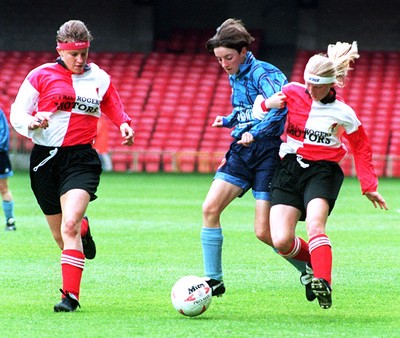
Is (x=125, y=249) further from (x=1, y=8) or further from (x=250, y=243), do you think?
(x=1, y=8)

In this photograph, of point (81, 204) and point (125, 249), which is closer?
point (81, 204)

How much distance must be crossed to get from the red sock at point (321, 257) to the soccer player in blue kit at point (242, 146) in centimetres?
86

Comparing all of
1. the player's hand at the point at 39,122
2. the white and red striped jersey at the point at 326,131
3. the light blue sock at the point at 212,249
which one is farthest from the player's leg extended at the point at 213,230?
the player's hand at the point at 39,122

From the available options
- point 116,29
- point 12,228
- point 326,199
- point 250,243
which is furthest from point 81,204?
point 116,29

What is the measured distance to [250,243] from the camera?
42.0 feet

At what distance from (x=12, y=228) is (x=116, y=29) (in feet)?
65.1

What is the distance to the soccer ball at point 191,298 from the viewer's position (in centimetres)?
732

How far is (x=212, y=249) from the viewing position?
813cm

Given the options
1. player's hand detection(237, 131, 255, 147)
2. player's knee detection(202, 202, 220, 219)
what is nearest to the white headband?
player's hand detection(237, 131, 255, 147)

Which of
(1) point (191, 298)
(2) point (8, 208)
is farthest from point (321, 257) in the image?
(2) point (8, 208)

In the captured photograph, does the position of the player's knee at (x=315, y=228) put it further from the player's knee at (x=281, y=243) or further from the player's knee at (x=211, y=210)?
the player's knee at (x=211, y=210)

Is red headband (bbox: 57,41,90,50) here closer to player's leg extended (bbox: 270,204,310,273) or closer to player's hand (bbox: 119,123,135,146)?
player's hand (bbox: 119,123,135,146)

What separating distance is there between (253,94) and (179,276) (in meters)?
2.12

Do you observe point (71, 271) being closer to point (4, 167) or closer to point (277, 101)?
point (277, 101)
